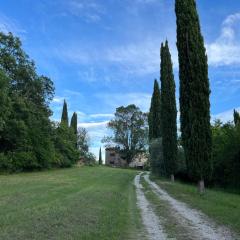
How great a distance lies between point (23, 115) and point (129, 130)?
64.2 metres

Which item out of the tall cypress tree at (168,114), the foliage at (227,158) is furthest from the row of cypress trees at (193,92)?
the tall cypress tree at (168,114)

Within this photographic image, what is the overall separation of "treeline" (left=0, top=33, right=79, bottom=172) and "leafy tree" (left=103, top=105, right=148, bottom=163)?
54.5 metres

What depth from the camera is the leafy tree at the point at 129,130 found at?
116 metres

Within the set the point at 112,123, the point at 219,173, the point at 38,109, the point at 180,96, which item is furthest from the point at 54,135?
the point at 112,123

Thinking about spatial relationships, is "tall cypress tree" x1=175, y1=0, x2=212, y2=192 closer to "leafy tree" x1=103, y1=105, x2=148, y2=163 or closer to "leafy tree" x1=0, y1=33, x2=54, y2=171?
"leafy tree" x1=0, y1=33, x2=54, y2=171

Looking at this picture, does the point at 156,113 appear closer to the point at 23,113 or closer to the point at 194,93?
the point at 23,113

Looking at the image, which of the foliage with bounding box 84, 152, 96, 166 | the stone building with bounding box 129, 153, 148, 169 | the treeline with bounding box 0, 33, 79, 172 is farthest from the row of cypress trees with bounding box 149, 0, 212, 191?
the stone building with bounding box 129, 153, 148, 169

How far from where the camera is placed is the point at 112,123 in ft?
390

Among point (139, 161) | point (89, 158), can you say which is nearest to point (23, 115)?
point (89, 158)

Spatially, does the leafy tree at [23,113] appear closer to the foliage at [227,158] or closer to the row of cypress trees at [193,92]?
the foliage at [227,158]

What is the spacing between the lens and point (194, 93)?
2670 cm

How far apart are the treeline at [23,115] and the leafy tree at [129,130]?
179 ft

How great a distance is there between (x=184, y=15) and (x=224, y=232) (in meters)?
18.5

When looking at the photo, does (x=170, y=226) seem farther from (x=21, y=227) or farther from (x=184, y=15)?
(x=184, y=15)
